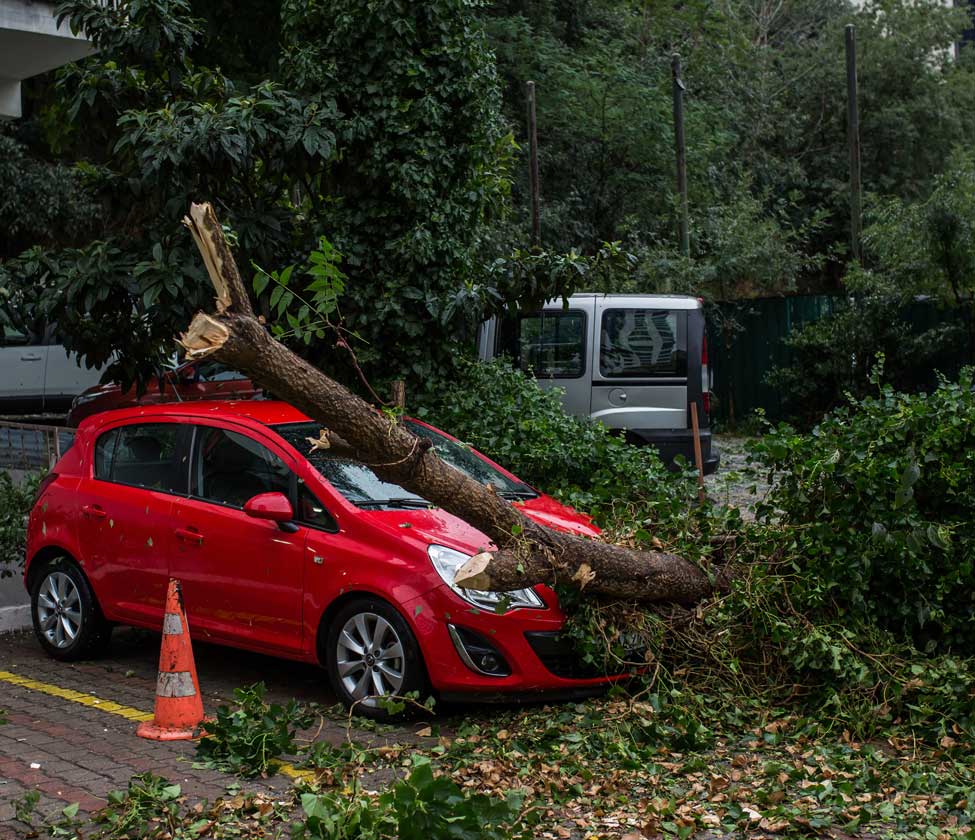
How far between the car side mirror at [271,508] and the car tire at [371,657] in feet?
2.00

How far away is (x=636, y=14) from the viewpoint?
3077 cm

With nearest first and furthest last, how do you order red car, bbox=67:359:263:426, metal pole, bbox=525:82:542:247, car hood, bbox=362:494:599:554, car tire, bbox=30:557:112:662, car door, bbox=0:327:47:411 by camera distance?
car hood, bbox=362:494:599:554
car tire, bbox=30:557:112:662
red car, bbox=67:359:263:426
car door, bbox=0:327:47:411
metal pole, bbox=525:82:542:247

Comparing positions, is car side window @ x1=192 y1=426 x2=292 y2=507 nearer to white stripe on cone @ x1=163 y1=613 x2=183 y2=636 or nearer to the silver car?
white stripe on cone @ x1=163 y1=613 x2=183 y2=636

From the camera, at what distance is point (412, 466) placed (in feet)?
20.4

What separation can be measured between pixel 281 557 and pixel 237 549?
1.10ft

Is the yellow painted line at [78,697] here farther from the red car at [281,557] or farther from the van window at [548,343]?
the van window at [548,343]

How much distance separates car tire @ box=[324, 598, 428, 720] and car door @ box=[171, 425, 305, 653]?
322 millimetres

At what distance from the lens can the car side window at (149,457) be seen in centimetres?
771

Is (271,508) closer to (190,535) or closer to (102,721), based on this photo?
(190,535)

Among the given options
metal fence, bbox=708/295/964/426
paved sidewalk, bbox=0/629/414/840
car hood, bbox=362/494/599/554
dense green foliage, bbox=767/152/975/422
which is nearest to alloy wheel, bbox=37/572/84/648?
paved sidewalk, bbox=0/629/414/840

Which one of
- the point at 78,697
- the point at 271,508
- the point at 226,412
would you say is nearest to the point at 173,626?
the point at 271,508

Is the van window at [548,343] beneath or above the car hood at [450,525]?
above

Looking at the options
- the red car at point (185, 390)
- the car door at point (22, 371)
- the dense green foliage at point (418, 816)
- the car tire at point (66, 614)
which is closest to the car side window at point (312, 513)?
the car tire at point (66, 614)

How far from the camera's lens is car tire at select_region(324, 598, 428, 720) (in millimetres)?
6414
